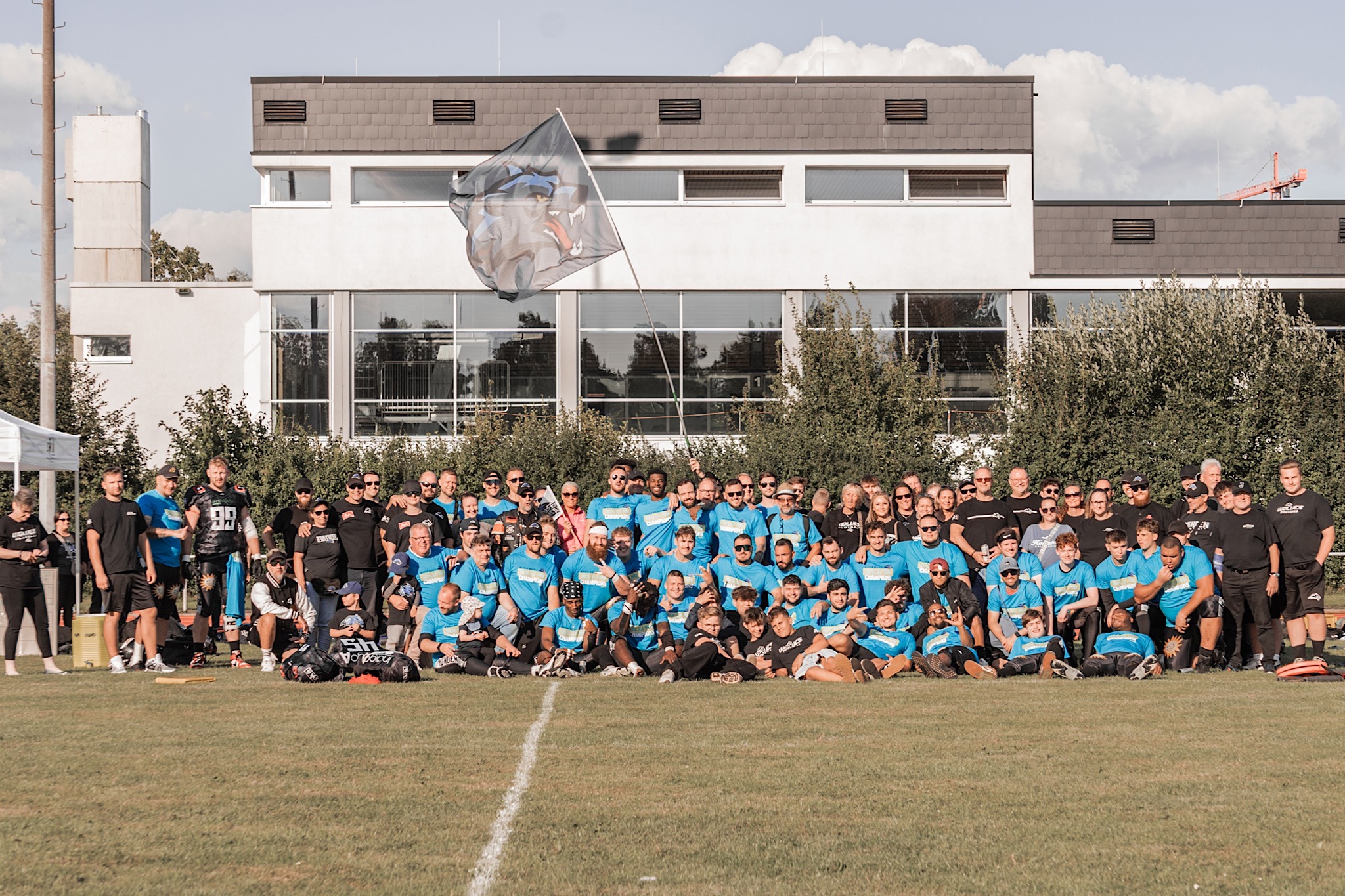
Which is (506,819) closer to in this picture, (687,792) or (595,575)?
(687,792)

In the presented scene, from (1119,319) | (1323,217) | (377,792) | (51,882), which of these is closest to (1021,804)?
(377,792)

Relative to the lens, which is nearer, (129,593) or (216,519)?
(129,593)

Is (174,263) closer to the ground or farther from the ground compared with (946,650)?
farther from the ground

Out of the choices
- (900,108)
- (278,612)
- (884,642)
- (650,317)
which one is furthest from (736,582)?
(900,108)

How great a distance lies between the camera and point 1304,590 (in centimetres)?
1246

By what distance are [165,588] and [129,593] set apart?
0.53 m

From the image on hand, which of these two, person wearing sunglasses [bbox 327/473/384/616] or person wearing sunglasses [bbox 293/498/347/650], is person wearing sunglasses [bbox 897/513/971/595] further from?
person wearing sunglasses [bbox 293/498/347/650]

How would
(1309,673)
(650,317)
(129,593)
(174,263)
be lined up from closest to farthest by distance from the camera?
(1309,673) < (129,593) < (650,317) < (174,263)

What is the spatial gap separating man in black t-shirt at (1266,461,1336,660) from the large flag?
37.6ft

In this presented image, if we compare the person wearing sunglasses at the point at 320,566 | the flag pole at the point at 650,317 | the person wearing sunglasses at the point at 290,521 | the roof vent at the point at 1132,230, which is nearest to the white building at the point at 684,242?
the roof vent at the point at 1132,230

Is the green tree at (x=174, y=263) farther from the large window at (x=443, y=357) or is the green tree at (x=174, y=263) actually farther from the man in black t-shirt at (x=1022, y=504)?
the man in black t-shirt at (x=1022, y=504)

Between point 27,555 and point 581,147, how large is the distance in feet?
59.5

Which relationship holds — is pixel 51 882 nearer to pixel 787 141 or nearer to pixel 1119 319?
pixel 1119 319

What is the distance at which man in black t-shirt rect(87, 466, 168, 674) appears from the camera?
40.3ft
